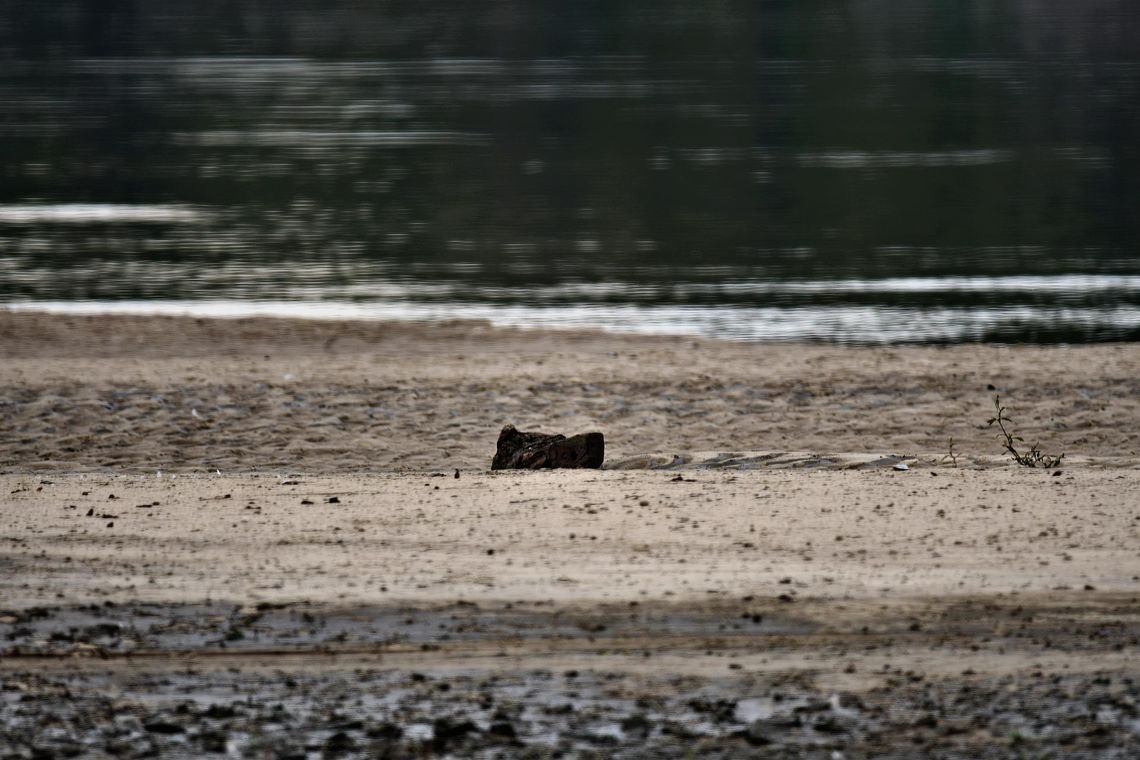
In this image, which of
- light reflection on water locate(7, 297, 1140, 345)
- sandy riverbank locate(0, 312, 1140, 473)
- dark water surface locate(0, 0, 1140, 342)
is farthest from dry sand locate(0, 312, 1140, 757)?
dark water surface locate(0, 0, 1140, 342)

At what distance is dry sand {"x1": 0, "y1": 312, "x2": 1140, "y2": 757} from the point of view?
20.9ft

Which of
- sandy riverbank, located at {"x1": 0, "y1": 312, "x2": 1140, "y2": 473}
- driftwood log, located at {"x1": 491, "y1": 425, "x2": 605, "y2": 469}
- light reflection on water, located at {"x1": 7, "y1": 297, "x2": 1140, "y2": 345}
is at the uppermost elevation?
driftwood log, located at {"x1": 491, "y1": 425, "x2": 605, "y2": 469}

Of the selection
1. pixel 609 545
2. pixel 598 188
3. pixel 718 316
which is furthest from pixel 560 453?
pixel 598 188

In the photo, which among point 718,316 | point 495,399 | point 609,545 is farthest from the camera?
point 718,316

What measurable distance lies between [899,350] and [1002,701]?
10.1 meters

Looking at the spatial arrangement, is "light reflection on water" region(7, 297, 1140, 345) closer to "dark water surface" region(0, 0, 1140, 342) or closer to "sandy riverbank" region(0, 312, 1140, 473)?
"dark water surface" region(0, 0, 1140, 342)

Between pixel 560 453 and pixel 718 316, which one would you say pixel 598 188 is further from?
pixel 560 453

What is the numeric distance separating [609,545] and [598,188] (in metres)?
23.3

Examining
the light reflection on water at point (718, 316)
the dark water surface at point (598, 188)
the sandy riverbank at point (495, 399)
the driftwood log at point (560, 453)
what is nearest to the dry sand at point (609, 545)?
the sandy riverbank at point (495, 399)

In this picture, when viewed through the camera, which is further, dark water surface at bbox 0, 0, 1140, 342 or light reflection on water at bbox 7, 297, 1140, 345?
dark water surface at bbox 0, 0, 1140, 342

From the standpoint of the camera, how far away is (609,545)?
826cm

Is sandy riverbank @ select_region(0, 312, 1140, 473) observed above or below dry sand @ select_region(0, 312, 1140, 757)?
below

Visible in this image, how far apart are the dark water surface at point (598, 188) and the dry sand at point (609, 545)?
14.8 feet

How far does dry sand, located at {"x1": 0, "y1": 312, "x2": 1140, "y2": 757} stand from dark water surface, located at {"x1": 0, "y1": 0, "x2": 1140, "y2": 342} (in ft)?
14.8
